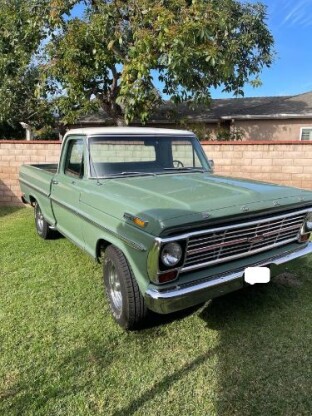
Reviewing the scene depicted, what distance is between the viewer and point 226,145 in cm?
825

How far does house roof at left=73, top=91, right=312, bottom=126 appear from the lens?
14.2 metres

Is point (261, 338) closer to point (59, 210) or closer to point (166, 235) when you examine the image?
point (166, 235)

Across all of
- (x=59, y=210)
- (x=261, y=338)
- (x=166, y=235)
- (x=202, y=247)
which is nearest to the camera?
(x=166, y=235)

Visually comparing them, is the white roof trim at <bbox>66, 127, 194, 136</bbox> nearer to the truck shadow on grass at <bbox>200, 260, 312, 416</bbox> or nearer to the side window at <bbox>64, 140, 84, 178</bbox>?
the side window at <bbox>64, 140, 84, 178</bbox>

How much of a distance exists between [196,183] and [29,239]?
3.60m

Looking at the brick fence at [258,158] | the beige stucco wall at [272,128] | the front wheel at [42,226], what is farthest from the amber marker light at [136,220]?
the beige stucco wall at [272,128]

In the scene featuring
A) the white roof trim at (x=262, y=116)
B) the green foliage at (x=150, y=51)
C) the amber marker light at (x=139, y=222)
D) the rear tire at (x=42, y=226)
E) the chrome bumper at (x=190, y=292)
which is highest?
the green foliage at (x=150, y=51)

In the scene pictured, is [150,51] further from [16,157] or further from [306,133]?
[306,133]

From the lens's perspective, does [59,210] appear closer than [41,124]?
Yes

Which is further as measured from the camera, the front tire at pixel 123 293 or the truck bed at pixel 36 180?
the truck bed at pixel 36 180

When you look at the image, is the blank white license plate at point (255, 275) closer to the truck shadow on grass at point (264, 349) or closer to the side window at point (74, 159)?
the truck shadow on grass at point (264, 349)

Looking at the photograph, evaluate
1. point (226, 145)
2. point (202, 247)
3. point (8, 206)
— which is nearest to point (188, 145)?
point (202, 247)

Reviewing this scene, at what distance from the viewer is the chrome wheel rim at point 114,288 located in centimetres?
347

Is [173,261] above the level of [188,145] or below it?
below
